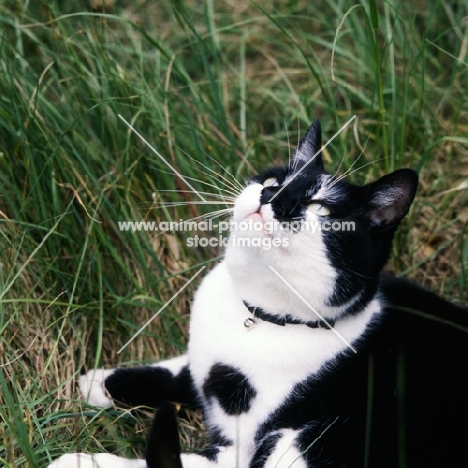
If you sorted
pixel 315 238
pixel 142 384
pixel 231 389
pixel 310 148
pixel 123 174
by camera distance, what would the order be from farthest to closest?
pixel 123 174, pixel 142 384, pixel 310 148, pixel 231 389, pixel 315 238

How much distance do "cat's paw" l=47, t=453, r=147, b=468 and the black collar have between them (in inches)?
16.6

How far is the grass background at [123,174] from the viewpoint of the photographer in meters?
1.90

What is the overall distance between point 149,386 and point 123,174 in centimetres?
64

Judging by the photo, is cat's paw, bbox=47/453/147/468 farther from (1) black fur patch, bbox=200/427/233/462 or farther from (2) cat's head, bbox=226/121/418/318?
(2) cat's head, bbox=226/121/418/318

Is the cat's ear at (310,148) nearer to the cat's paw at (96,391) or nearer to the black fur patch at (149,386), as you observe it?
the black fur patch at (149,386)

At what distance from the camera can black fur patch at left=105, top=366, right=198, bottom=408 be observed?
6.34 ft

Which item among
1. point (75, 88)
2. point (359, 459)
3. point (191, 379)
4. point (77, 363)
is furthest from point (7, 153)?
point (359, 459)

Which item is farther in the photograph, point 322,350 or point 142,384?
point 142,384

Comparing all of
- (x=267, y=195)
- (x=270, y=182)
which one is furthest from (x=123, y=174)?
(x=267, y=195)

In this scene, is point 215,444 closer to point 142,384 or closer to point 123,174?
point 142,384

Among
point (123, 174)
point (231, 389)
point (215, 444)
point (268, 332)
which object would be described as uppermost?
point (123, 174)

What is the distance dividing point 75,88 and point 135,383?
3.13 feet

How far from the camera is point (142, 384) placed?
194 cm

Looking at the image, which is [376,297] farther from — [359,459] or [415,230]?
[415,230]
